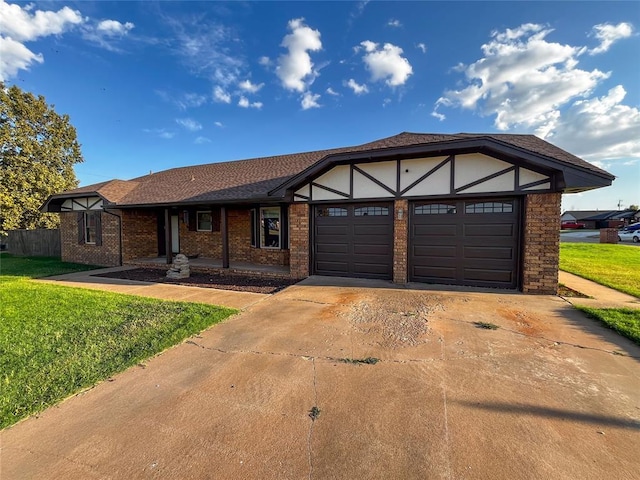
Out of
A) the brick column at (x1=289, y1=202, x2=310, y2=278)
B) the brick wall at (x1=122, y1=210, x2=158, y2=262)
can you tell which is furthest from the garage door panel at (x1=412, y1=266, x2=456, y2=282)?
the brick wall at (x1=122, y1=210, x2=158, y2=262)

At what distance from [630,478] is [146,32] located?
14.0m

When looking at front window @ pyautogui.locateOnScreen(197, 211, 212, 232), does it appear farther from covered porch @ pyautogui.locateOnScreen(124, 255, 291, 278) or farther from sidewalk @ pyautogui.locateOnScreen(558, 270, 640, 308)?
sidewalk @ pyautogui.locateOnScreen(558, 270, 640, 308)

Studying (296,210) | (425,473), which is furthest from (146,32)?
(425,473)

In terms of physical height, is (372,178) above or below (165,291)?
above

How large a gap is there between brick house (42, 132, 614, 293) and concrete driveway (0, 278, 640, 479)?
2.82m

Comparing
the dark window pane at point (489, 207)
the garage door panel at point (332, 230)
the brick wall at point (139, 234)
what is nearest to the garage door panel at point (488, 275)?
the dark window pane at point (489, 207)

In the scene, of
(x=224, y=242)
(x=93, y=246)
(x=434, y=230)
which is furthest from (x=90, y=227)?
(x=434, y=230)

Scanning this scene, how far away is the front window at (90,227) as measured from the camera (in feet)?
43.2

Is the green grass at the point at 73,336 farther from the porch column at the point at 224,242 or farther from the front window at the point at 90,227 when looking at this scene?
the front window at the point at 90,227

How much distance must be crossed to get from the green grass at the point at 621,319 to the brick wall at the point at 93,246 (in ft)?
51.1

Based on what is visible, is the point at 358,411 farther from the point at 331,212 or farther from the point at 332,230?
the point at 331,212

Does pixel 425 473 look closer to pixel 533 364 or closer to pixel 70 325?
pixel 533 364

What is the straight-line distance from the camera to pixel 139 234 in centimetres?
1302

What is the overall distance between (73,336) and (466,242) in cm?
834
